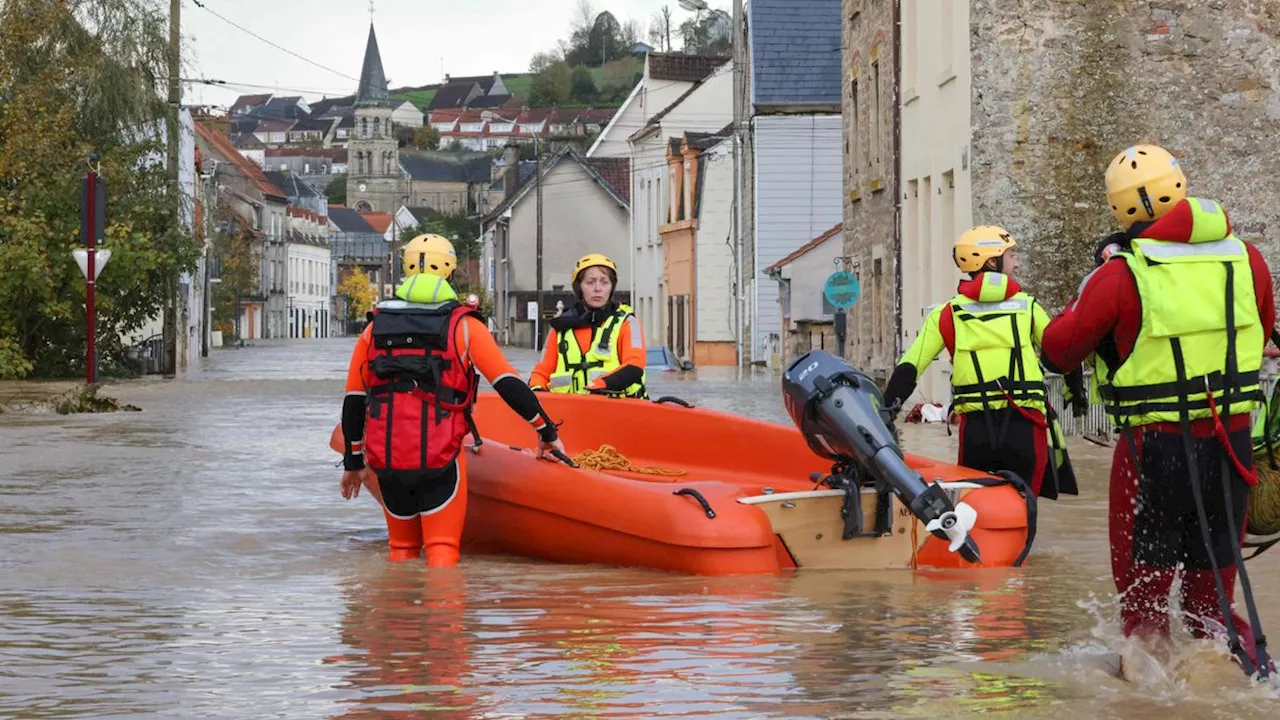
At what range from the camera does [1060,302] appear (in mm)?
22156

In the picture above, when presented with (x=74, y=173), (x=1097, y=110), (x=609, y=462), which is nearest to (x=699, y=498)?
(x=609, y=462)

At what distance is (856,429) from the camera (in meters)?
9.05

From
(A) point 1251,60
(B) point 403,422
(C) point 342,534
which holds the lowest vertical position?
(C) point 342,534

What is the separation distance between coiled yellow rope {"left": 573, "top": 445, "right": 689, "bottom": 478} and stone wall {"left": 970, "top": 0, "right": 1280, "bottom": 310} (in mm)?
10231

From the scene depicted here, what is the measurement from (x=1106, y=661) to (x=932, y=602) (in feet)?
5.99

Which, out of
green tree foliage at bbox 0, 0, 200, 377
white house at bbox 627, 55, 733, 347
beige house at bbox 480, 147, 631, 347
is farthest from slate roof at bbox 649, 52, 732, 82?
green tree foliage at bbox 0, 0, 200, 377

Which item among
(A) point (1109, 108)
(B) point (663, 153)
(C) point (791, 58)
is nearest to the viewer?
(A) point (1109, 108)

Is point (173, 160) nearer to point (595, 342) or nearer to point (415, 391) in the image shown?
point (595, 342)

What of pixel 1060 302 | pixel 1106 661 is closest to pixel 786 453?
pixel 1106 661

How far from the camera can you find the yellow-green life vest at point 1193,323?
249 inches

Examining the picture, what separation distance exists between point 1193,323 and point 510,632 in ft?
9.71

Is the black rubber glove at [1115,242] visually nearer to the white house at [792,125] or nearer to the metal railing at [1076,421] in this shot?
the metal railing at [1076,421]

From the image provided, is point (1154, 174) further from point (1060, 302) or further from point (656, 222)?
point (656, 222)

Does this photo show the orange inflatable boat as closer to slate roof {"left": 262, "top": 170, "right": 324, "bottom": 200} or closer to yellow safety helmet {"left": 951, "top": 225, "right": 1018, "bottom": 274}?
yellow safety helmet {"left": 951, "top": 225, "right": 1018, "bottom": 274}
